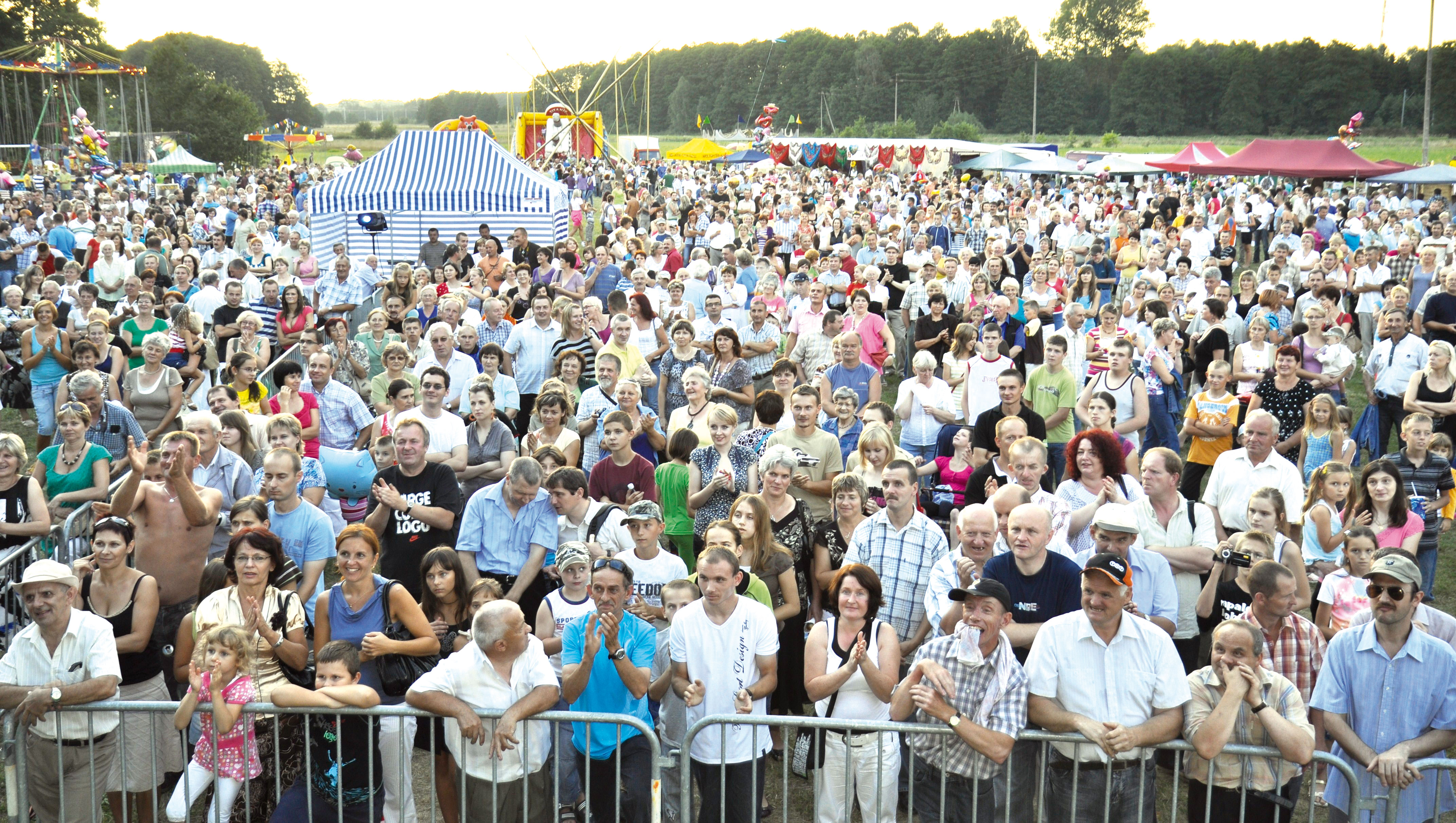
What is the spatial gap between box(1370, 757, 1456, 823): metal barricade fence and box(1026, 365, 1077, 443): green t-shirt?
436cm

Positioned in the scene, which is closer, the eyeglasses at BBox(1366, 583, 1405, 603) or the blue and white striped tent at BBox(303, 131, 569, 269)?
the eyeglasses at BBox(1366, 583, 1405, 603)

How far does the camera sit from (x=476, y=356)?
1018 centimetres

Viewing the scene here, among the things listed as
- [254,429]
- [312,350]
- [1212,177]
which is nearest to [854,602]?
[254,429]

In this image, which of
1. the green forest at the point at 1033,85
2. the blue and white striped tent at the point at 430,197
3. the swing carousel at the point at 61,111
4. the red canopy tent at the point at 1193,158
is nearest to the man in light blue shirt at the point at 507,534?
the blue and white striped tent at the point at 430,197

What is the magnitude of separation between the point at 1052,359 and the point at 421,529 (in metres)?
4.95

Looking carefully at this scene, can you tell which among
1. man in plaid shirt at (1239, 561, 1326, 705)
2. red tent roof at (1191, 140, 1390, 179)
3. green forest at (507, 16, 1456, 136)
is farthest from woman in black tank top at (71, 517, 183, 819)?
green forest at (507, 16, 1456, 136)

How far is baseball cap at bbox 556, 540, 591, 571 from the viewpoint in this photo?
5297mm

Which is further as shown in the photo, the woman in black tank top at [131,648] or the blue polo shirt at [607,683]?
the woman in black tank top at [131,648]

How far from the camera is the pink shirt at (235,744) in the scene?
4.62 m

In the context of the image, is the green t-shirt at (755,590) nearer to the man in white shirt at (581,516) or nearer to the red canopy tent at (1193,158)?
the man in white shirt at (581,516)

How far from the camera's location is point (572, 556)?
532 cm

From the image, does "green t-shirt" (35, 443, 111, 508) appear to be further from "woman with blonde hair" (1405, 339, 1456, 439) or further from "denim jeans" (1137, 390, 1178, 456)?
"woman with blonde hair" (1405, 339, 1456, 439)

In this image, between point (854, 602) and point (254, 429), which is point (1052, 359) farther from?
point (254, 429)

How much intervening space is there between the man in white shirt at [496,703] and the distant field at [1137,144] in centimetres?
3114
